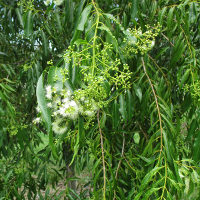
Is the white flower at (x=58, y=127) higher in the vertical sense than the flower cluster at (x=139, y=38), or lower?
lower

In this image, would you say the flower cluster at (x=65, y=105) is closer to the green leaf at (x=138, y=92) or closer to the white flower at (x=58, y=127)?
the white flower at (x=58, y=127)

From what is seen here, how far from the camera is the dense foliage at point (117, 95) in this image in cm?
74

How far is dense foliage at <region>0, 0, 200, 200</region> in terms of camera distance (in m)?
0.74

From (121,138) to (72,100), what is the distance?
1.08 meters

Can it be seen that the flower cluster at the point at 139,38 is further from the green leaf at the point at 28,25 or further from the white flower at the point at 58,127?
the green leaf at the point at 28,25

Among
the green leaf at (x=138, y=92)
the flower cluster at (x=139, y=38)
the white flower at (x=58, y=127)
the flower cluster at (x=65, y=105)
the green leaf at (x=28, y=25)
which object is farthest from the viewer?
the green leaf at (x=28, y=25)

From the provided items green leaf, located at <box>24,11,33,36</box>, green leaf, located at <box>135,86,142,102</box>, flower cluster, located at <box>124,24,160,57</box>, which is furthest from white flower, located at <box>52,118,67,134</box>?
green leaf, located at <box>24,11,33,36</box>

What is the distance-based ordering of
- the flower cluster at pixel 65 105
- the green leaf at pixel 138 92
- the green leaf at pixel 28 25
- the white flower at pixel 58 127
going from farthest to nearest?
the green leaf at pixel 28 25, the green leaf at pixel 138 92, the white flower at pixel 58 127, the flower cluster at pixel 65 105

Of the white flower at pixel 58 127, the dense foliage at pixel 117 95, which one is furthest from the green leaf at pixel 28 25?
the white flower at pixel 58 127

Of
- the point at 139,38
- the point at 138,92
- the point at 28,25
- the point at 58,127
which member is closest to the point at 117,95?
the point at 138,92

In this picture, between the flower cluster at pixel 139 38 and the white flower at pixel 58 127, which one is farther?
the flower cluster at pixel 139 38

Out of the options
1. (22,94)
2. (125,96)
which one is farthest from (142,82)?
(22,94)

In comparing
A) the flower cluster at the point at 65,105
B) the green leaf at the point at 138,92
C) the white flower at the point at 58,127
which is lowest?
the green leaf at the point at 138,92

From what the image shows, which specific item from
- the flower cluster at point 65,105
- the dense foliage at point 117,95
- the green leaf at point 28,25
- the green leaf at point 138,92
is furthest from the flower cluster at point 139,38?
the green leaf at point 28,25
